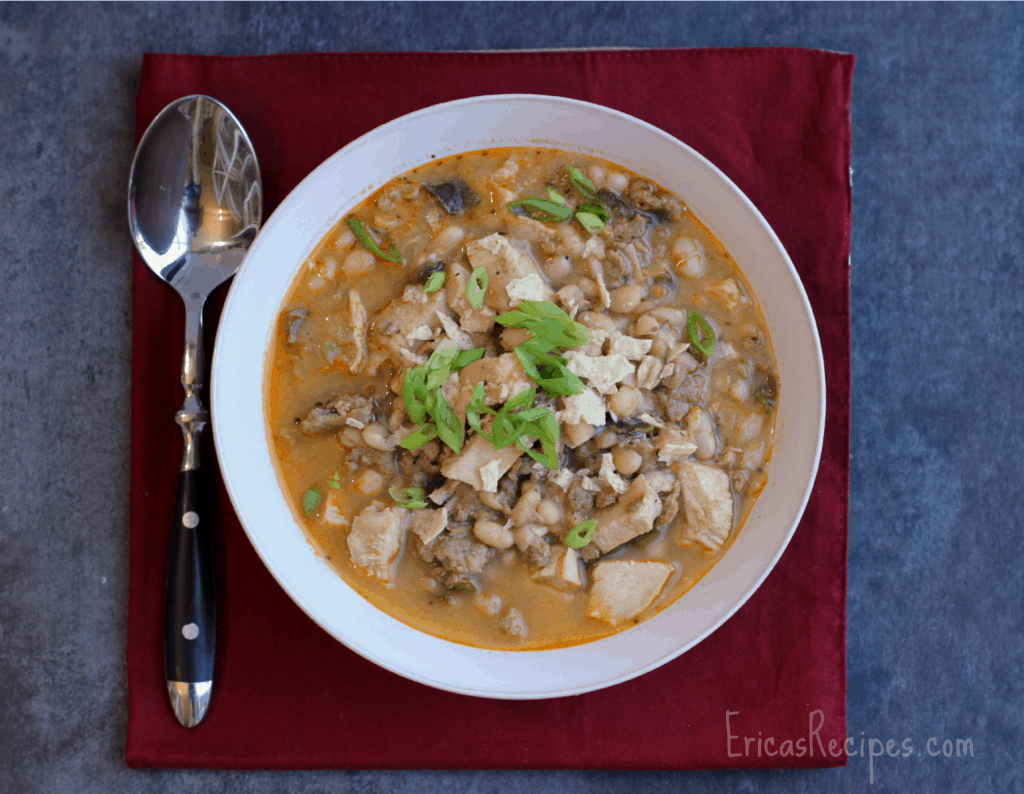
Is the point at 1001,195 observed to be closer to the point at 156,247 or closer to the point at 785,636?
the point at 785,636

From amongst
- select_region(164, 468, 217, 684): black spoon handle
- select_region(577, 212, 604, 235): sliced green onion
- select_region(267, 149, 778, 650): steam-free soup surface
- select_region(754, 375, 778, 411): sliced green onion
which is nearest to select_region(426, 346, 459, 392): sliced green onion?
select_region(267, 149, 778, 650): steam-free soup surface

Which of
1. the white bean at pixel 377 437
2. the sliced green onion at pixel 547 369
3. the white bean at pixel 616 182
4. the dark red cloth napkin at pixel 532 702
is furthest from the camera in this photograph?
the dark red cloth napkin at pixel 532 702

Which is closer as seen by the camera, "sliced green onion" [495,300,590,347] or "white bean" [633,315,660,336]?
"sliced green onion" [495,300,590,347]

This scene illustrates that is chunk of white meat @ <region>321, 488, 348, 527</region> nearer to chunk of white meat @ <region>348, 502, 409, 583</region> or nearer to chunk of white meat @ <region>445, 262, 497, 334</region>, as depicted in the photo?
chunk of white meat @ <region>348, 502, 409, 583</region>

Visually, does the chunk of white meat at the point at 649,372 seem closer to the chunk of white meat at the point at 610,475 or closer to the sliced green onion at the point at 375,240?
the chunk of white meat at the point at 610,475

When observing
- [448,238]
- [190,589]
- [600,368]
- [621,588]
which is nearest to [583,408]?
[600,368]

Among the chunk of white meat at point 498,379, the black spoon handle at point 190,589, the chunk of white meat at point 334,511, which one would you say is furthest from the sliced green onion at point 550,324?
the black spoon handle at point 190,589

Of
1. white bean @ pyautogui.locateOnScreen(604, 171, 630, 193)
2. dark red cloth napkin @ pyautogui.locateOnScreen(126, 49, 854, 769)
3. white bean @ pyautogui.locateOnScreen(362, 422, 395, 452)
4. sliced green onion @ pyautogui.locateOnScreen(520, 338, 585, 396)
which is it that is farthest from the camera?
dark red cloth napkin @ pyautogui.locateOnScreen(126, 49, 854, 769)

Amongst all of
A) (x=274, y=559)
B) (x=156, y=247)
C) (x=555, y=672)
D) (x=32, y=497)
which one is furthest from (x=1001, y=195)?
(x=32, y=497)

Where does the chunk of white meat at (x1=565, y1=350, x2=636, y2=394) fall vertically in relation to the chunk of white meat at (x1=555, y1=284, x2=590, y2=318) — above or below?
below
